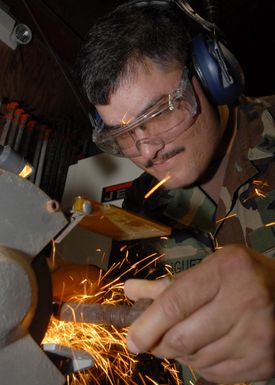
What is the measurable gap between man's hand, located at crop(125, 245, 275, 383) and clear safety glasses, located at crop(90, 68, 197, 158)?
0.93 m

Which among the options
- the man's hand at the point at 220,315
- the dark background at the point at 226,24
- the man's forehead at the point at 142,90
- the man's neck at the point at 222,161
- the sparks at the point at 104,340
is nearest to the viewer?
the man's hand at the point at 220,315

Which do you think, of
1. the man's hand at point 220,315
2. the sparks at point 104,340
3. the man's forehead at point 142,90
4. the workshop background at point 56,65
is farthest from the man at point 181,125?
the workshop background at point 56,65

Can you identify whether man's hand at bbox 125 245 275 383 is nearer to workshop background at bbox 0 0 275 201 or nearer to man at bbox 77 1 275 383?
man at bbox 77 1 275 383

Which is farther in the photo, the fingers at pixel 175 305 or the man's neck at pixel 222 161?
the man's neck at pixel 222 161

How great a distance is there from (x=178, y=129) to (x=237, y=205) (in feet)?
1.58

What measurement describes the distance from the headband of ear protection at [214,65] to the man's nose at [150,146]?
0.30 meters

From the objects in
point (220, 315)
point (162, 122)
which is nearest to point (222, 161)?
point (162, 122)

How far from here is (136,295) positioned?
0.73 meters

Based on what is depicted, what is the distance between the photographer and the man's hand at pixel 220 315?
1.86 ft

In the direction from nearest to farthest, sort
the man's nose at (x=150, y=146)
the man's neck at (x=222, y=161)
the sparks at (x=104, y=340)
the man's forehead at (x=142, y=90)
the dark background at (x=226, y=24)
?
the sparks at (x=104, y=340) → the man's forehead at (x=142, y=90) → the man's nose at (x=150, y=146) → the man's neck at (x=222, y=161) → the dark background at (x=226, y=24)

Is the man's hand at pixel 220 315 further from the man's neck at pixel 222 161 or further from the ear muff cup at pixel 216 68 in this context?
the man's neck at pixel 222 161

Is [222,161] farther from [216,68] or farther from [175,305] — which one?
[175,305]

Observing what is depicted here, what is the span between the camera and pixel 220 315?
22.5 inches

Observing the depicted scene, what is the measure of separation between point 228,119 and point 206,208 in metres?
0.52
